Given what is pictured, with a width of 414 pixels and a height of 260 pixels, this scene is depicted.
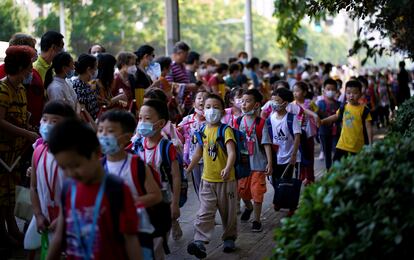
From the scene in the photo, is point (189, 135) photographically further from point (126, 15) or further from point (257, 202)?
point (126, 15)

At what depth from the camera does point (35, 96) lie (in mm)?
8461

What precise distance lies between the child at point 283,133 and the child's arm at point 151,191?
484 cm

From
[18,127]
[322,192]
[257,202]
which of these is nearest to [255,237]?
[257,202]

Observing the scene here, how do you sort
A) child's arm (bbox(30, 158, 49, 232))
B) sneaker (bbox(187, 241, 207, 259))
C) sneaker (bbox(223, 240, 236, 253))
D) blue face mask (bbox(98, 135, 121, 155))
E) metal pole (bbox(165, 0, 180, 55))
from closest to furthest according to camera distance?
blue face mask (bbox(98, 135, 121, 155)) → child's arm (bbox(30, 158, 49, 232)) → sneaker (bbox(187, 241, 207, 259)) → sneaker (bbox(223, 240, 236, 253)) → metal pole (bbox(165, 0, 180, 55))

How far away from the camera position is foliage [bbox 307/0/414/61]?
8.35m

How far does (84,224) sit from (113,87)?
252 inches

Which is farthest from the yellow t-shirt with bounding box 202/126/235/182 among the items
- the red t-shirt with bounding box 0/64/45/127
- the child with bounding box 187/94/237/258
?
the red t-shirt with bounding box 0/64/45/127

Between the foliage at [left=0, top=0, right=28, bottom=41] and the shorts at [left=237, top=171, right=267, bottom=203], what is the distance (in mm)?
7637

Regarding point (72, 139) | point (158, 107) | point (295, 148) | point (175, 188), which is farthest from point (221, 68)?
point (72, 139)

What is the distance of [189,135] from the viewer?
31.0ft

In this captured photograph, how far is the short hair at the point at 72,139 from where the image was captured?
4230 millimetres

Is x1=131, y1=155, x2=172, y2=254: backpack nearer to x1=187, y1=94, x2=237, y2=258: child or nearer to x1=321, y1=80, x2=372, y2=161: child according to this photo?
x1=187, y1=94, x2=237, y2=258: child

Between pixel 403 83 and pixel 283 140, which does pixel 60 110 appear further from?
pixel 403 83

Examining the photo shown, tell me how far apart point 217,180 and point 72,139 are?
3753mm
